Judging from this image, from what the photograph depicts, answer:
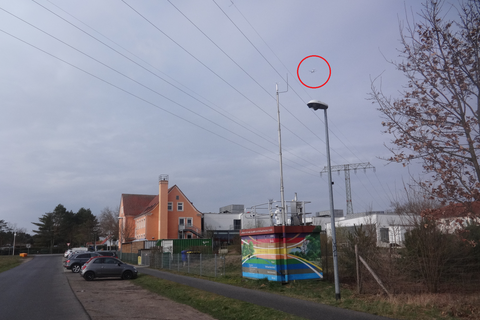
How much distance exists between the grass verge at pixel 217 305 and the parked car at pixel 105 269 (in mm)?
7083

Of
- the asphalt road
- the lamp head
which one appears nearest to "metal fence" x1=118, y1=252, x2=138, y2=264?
the asphalt road

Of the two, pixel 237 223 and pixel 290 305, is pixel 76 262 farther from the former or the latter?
pixel 237 223

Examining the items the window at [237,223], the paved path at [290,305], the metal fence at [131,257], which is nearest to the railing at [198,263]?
the paved path at [290,305]

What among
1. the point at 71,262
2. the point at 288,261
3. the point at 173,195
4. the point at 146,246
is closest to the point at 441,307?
the point at 288,261

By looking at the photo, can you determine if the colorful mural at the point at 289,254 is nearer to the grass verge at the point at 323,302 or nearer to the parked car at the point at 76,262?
the grass verge at the point at 323,302

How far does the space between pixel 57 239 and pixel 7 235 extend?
1451 cm

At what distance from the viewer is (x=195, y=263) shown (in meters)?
24.8

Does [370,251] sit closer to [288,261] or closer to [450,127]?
[288,261]

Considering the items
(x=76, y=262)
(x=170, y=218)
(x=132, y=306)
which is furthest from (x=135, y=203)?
(x=132, y=306)

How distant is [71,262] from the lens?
3259 centimetres

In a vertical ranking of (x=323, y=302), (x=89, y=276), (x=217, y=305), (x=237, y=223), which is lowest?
(x=89, y=276)

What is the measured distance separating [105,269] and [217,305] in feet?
46.3

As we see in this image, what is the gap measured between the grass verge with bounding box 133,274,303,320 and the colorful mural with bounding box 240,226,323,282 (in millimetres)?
3174

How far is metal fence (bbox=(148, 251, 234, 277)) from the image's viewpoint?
880 inches
